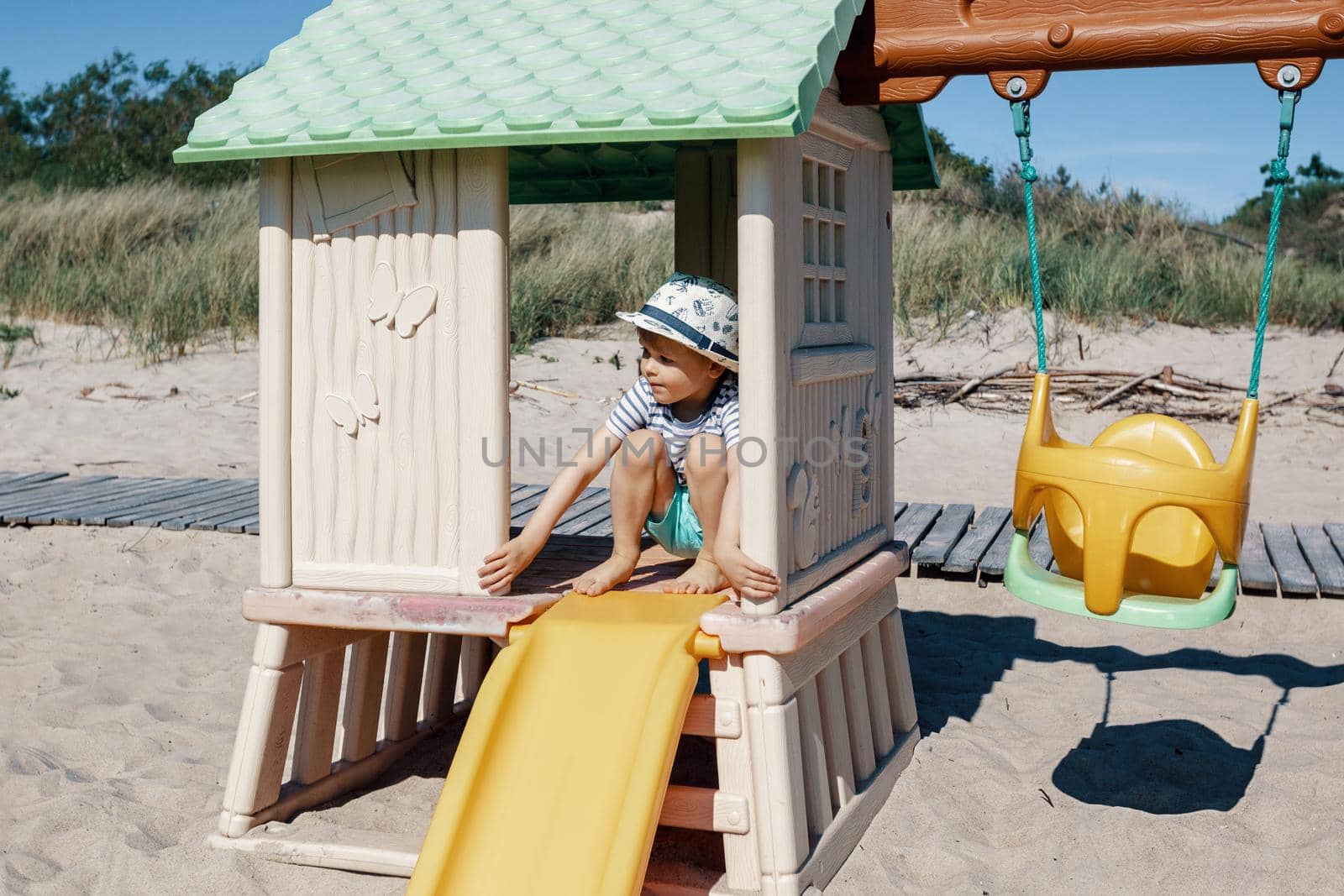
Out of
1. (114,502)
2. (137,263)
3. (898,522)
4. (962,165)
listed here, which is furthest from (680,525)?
(962,165)

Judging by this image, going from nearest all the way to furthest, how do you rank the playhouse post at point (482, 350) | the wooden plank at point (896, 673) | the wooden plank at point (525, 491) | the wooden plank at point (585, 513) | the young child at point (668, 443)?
the playhouse post at point (482, 350)
the young child at point (668, 443)
the wooden plank at point (896, 673)
the wooden plank at point (585, 513)
the wooden plank at point (525, 491)

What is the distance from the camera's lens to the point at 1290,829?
3.63 meters

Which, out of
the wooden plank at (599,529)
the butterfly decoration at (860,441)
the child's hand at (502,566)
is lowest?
the wooden plank at (599,529)

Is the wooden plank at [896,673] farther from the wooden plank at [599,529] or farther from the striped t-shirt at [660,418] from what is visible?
the wooden plank at [599,529]

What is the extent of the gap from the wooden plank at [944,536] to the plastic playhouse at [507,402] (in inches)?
85.4

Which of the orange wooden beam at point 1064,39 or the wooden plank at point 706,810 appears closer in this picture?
the wooden plank at point 706,810

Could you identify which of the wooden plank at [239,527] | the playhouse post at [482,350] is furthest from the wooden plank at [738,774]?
the wooden plank at [239,527]

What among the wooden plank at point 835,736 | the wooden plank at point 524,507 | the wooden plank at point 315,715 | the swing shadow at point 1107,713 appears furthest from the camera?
the wooden plank at point 524,507

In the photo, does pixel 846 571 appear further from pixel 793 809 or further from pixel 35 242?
pixel 35 242

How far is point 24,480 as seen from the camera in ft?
25.2

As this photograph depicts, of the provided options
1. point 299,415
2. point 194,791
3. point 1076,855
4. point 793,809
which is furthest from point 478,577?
point 1076,855

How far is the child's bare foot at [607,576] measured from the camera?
3455mm

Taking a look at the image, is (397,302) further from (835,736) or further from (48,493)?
(48,493)

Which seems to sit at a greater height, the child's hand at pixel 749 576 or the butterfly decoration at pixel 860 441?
the butterfly decoration at pixel 860 441
